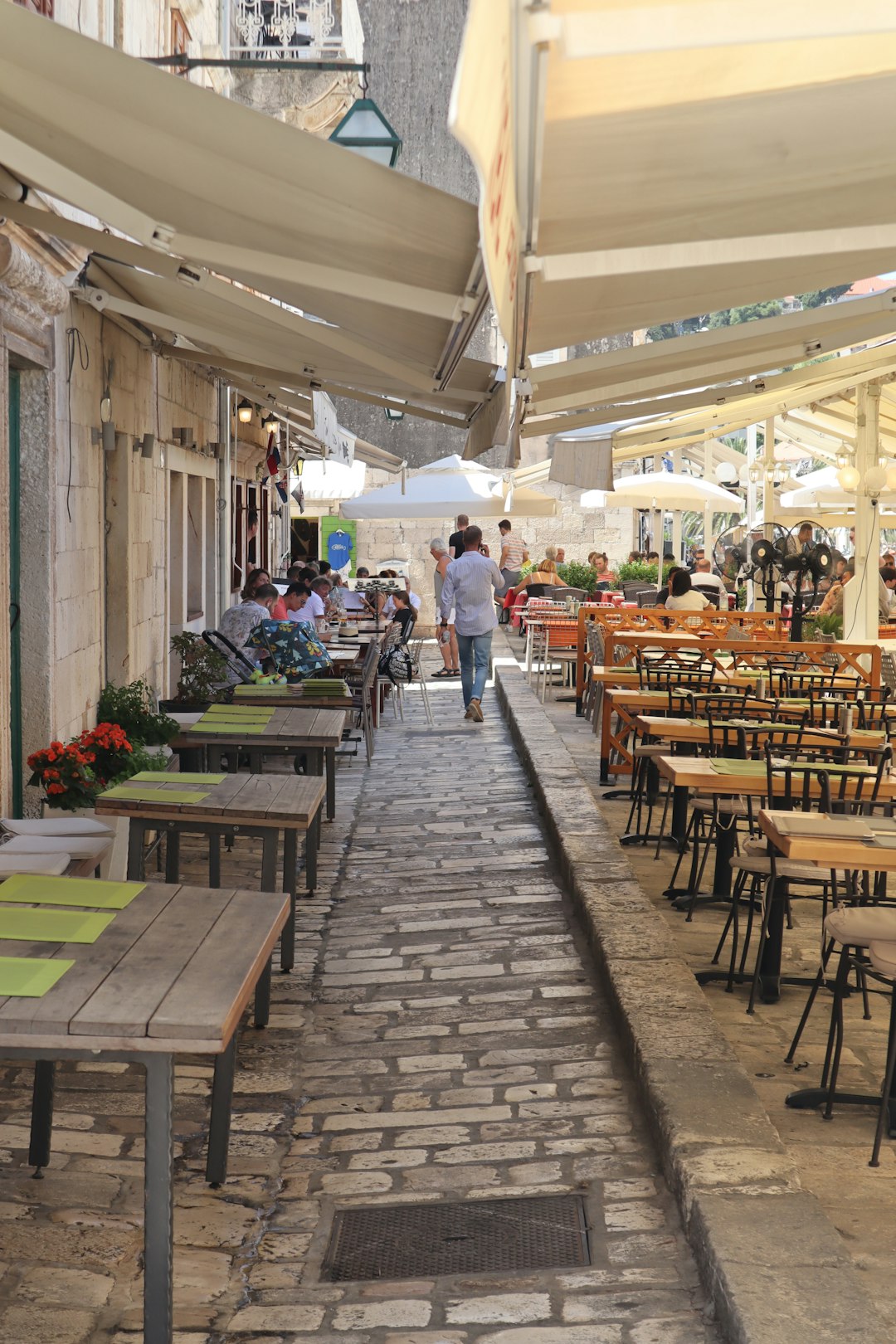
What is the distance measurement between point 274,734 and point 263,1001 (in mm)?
2053

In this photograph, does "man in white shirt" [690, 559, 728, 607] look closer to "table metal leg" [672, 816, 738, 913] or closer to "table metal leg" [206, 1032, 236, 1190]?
"table metal leg" [672, 816, 738, 913]

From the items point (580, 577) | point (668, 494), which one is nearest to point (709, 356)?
point (668, 494)

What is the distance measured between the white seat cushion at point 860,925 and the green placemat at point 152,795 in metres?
2.27

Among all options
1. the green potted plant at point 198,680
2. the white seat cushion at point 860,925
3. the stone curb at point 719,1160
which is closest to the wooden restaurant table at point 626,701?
the stone curb at point 719,1160

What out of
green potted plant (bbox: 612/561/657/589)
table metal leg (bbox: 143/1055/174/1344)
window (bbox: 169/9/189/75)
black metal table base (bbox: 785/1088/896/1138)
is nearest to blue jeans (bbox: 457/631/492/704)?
window (bbox: 169/9/189/75)

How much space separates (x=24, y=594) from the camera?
6570 millimetres

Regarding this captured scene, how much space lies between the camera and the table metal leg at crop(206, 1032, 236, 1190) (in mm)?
3703

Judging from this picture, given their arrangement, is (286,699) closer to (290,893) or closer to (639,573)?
(290,893)

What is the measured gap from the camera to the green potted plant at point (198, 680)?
9570 mm

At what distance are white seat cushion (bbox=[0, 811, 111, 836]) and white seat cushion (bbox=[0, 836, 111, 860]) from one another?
0.31 feet

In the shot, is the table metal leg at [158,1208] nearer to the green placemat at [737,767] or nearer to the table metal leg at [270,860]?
the table metal leg at [270,860]

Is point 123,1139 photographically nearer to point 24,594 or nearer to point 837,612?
point 24,594

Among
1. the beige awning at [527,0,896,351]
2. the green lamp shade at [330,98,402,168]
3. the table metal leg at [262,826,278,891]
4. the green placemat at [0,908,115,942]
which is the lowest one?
the table metal leg at [262,826,278,891]

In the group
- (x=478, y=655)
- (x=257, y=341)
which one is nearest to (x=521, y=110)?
(x=257, y=341)
